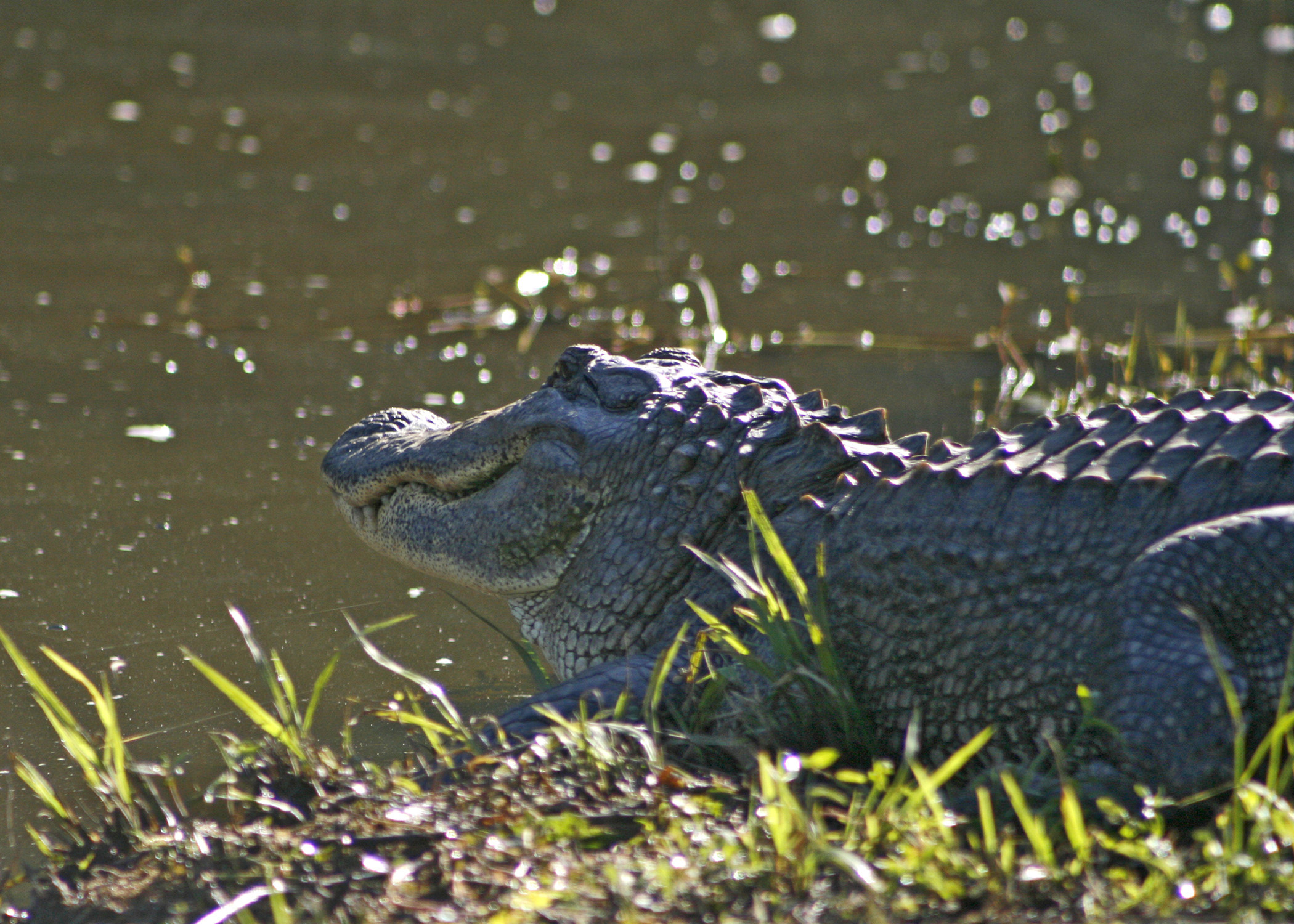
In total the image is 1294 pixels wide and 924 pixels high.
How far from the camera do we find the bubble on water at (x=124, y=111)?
8.55m

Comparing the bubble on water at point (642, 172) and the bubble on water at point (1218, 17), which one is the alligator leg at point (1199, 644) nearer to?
the bubble on water at point (642, 172)

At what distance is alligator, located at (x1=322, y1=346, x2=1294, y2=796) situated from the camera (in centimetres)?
234

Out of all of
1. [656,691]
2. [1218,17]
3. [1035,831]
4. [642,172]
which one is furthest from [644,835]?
[1218,17]

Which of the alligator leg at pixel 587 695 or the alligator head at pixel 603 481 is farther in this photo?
the alligator head at pixel 603 481

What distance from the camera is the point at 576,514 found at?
10.3 feet

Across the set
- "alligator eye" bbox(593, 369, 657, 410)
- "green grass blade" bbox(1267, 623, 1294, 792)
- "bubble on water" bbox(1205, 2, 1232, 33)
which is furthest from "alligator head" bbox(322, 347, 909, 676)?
"bubble on water" bbox(1205, 2, 1232, 33)

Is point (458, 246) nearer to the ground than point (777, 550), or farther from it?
farther from it

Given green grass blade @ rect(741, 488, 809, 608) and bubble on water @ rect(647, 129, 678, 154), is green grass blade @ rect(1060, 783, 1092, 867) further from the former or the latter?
bubble on water @ rect(647, 129, 678, 154)

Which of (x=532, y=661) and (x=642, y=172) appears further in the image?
(x=642, y=172)

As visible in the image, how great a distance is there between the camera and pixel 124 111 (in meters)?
8.68

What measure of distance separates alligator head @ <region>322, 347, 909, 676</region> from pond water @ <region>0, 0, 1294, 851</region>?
1.00ft

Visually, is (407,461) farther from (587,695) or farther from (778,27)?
(778,27)

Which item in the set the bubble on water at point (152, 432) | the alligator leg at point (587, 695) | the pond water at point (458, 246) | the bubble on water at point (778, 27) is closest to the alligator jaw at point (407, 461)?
the pond water at point (458, 246)

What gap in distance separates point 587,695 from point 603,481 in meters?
0.57
